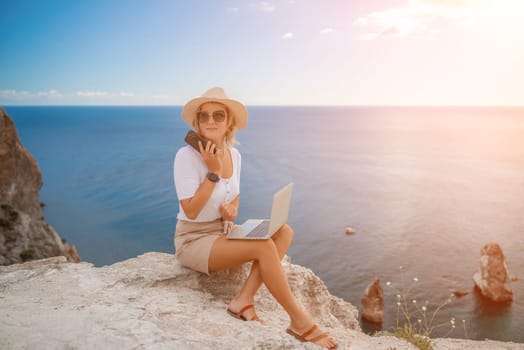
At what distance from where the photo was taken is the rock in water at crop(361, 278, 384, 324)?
3400 cm

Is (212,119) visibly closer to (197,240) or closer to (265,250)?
(197,240)

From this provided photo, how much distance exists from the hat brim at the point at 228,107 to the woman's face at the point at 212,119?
8 cm

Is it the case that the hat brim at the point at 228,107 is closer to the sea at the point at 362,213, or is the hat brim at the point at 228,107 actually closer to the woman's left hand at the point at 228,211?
the woman's left hand at the point at 228,211

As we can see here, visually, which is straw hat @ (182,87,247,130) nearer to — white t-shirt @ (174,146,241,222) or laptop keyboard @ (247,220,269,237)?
white t-shirt @ (174,146,241,222)

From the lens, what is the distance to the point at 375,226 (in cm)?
5603

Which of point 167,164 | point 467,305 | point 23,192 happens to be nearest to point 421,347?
point 467,305

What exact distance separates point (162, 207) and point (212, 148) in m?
60.2

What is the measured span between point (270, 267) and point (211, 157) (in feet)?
5.30

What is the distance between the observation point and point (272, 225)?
5.15 metres

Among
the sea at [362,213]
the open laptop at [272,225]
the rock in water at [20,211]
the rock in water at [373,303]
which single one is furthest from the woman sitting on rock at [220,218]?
the rock in water at [373,303]

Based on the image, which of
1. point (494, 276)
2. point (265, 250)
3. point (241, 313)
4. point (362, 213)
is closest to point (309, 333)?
point (241, 313)

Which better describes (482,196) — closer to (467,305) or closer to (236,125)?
(467,305)

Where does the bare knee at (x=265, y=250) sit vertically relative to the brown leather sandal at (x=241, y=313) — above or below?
above

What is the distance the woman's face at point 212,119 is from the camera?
18.2 feet
